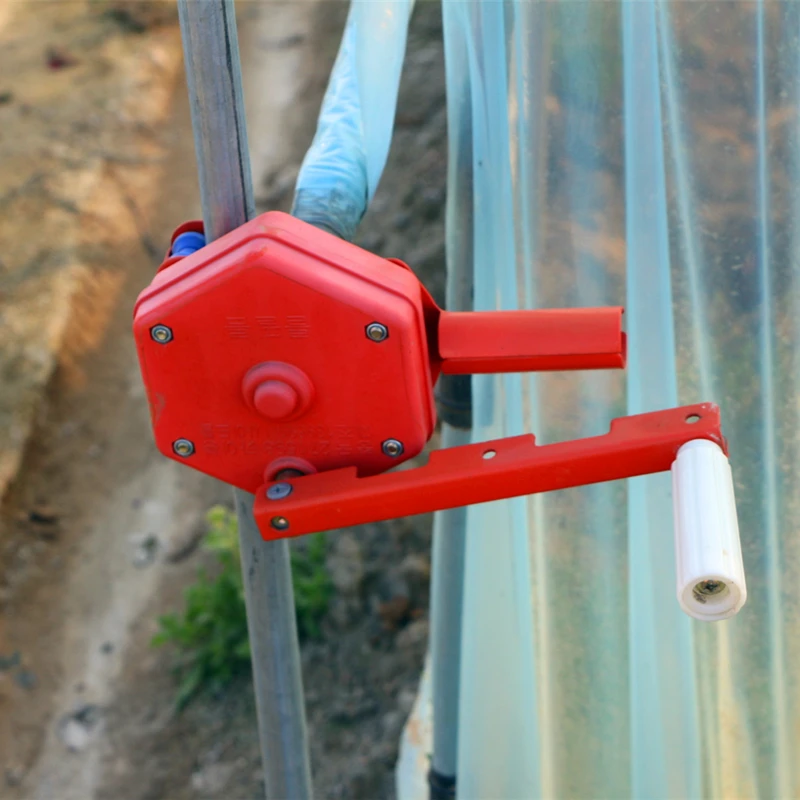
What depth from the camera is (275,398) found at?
78cm

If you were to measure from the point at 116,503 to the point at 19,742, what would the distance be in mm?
799

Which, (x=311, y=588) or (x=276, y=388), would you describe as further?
(x=311, y=588)

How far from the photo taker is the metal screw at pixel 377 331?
0.76 meters

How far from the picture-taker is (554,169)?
1.03m

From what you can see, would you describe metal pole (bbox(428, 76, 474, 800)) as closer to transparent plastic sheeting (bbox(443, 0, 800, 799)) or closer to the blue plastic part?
transparent plastic sheeting (bbox(443, 0, 800, 799))

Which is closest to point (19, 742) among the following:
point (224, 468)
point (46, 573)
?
point (46, 573)

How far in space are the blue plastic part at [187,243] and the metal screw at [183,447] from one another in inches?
6.1

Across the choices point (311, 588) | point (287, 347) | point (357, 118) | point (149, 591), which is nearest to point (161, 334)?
point (287, 347)

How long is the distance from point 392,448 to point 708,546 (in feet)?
0.90

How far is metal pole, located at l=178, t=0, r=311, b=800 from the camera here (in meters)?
0.77

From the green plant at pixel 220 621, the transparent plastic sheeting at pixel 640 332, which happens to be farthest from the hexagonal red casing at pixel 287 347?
the green plant at pixel 220 621

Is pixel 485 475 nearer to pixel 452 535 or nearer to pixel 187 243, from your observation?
pixel 187 243

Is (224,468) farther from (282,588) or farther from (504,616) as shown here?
(504,616)

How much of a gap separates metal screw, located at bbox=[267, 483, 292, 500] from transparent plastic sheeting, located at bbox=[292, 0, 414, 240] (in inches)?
8.7
